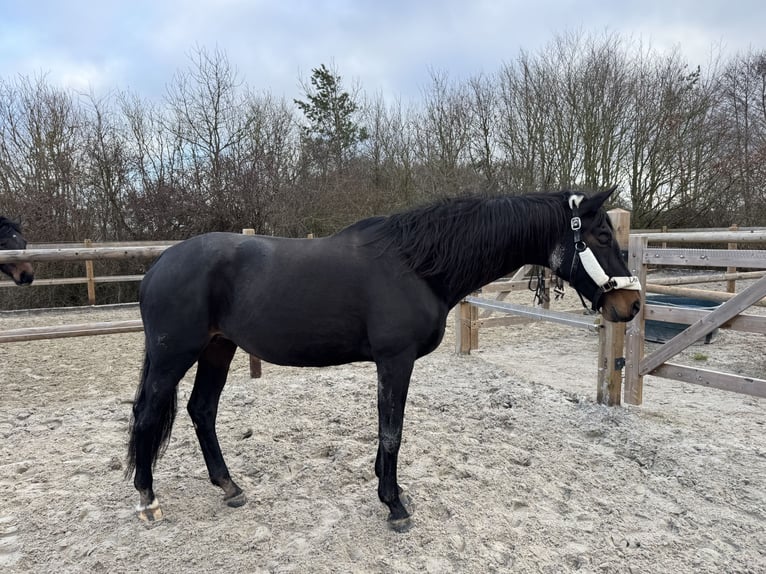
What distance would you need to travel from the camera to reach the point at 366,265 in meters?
2.19

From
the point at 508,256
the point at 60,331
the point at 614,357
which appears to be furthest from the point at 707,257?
the point at 60,331

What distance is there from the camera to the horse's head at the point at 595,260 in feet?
6.94

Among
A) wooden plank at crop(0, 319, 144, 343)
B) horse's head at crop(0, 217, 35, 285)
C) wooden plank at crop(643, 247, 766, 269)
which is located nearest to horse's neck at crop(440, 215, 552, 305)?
wooden plank at crop(643, 247, 766, 269)

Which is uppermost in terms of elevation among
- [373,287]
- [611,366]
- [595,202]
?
[595,202]

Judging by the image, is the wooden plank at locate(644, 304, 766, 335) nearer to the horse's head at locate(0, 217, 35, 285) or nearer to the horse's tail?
the horse's tail

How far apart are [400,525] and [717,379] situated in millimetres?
2506

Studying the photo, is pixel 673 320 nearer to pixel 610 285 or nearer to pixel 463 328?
pixel 610 285

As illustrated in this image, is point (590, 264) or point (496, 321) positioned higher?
point (590, 264)

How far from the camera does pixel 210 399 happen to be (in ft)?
8.45

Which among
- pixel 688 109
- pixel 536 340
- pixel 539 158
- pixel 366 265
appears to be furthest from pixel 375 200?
pixel 366 265

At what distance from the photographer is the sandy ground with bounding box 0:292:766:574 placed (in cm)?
198

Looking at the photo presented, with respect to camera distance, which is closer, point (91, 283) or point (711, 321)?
point (711, 321)

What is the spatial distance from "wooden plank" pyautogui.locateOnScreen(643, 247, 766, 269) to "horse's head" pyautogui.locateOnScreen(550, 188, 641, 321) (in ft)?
3.98

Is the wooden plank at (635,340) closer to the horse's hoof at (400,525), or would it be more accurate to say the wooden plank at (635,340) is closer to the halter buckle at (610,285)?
the halter buckle at (610,285)
